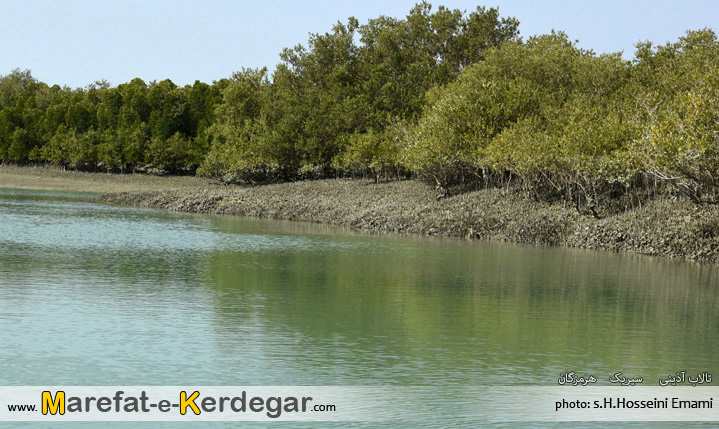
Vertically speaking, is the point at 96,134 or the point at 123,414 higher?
the point at 96,134

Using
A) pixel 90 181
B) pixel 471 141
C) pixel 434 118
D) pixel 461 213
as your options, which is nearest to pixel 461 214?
pixel 461 213

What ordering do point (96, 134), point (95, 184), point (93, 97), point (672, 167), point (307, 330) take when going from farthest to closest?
point (93, 97) < point (96, 134) < point (95, 184) < point (672, 167) < point (307, 330)

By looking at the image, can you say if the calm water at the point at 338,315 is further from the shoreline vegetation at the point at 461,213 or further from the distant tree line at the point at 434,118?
the distant tree line at the point at 434,118

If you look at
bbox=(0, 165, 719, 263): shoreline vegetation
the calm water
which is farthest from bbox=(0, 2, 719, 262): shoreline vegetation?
the calm water

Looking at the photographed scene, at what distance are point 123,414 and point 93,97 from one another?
127 m

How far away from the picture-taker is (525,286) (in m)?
28.5

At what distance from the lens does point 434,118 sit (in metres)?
59.6

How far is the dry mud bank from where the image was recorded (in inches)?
1599

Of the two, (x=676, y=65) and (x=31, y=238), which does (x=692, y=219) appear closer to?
(x=676, y=65)

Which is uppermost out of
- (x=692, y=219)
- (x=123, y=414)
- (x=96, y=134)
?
(x=96, y=134)

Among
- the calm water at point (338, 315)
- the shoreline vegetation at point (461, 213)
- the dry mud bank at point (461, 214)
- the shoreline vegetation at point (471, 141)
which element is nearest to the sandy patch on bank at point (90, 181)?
the shoreline vegetation at point (471, 141)

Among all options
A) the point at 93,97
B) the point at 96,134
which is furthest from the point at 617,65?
the point at 93,97

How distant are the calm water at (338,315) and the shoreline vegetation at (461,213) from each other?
10.5ft

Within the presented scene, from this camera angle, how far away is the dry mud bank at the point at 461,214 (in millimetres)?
40625
